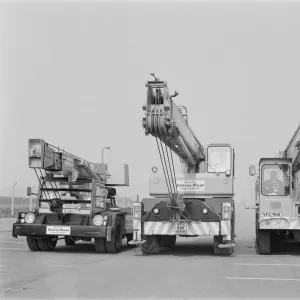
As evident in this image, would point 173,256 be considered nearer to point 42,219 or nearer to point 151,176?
point 151,176

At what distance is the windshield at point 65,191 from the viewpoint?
15750mm

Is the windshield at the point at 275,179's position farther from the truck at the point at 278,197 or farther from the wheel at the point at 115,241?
the wheel at the point at 115,241

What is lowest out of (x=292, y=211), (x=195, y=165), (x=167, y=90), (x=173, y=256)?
(x=173, y=256)

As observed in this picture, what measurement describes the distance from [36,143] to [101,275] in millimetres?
5344

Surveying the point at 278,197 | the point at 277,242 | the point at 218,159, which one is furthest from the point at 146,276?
the point at 277,242

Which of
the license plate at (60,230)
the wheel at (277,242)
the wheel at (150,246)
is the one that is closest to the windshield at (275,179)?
the wheel at (277,242)

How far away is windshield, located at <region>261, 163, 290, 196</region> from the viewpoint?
15.6 meters

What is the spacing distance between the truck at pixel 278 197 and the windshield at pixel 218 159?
864 millimetres

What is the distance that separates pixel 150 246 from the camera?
15.2 m

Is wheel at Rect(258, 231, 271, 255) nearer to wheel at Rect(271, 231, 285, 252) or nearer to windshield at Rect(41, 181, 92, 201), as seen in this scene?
wheel at Rect(271, 231, 285, 252)

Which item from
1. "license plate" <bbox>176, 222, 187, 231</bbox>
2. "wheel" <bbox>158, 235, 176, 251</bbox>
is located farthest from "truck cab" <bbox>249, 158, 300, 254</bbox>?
"wheel" <bbox>158, 235, 176, 251</bbox>

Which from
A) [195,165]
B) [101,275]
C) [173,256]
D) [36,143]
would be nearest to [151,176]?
[195,165]

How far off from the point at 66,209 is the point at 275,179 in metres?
6.01

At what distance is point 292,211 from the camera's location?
15109 mm
